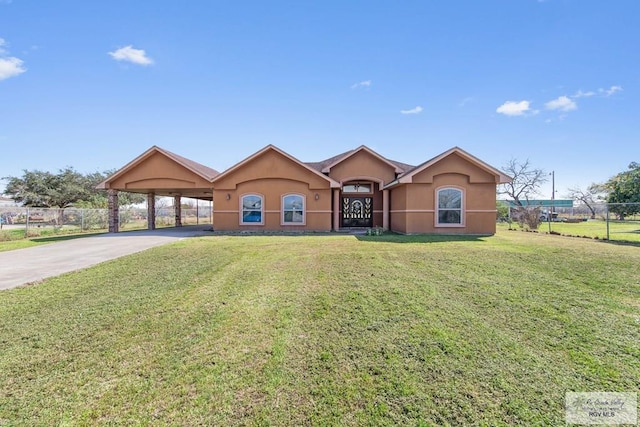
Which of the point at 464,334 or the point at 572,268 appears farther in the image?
the point at 572,268

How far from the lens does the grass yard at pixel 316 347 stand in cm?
260

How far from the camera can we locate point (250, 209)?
16922 mm

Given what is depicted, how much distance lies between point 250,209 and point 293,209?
2.46 metres

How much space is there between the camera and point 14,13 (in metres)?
9.91

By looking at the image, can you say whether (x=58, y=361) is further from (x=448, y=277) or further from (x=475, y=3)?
(x=475, y=3)

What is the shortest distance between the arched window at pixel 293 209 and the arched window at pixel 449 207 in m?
7.25

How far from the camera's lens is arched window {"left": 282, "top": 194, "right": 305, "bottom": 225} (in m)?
16.8

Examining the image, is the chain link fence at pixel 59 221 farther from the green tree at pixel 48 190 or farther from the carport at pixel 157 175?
the green tree at pixel 48 190

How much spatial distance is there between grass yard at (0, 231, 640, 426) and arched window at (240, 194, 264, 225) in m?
10.2

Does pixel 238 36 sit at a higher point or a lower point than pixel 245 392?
higher

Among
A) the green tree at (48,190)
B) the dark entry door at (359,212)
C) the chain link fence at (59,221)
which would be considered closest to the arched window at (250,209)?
the dark entry door at (359,212)

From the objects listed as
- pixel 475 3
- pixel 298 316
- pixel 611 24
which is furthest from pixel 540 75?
pixel 298 316

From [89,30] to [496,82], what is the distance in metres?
18.2

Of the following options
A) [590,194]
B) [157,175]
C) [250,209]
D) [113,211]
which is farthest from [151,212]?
[590,194]
